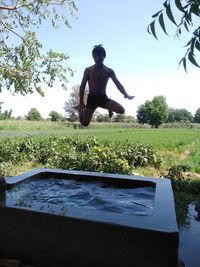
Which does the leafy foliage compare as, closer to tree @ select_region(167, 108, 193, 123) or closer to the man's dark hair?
the man's dark hair

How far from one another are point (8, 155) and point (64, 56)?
5.01m

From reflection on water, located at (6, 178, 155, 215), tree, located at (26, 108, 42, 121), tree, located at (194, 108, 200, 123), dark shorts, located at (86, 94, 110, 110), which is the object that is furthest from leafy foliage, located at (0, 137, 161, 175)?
tree, located at (194, 108, 200, 123)

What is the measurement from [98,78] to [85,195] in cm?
282

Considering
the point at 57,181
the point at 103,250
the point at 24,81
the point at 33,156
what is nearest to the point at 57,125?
the point at 33,156

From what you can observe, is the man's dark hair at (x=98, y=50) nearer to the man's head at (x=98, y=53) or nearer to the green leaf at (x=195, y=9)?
the man's head at (x=98, y=53)

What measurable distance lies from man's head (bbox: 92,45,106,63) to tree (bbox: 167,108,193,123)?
11264 cm

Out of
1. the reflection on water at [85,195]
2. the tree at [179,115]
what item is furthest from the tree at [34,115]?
the reflection on water at [85,195]

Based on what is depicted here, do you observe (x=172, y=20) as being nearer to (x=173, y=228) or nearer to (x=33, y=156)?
Answer: (x=173, y=228)

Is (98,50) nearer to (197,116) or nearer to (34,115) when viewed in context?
(34,115)

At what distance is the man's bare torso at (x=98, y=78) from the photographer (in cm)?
407

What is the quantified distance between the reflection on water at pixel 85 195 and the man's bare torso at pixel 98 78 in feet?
6.03

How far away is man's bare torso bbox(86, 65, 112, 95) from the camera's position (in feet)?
13.4

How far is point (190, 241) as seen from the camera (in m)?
5.54

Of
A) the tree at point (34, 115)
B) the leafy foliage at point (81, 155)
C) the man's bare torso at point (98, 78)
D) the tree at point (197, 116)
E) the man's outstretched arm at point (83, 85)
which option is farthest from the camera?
the tree at point (197, 116)
